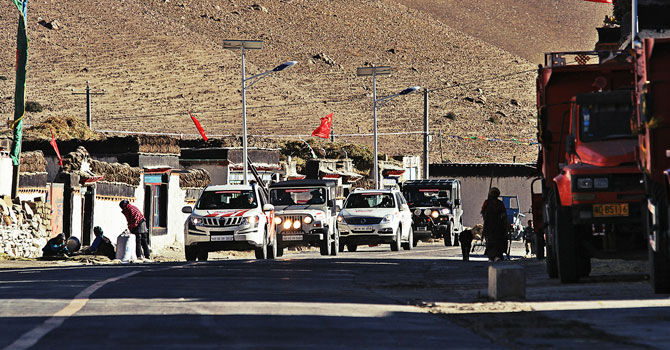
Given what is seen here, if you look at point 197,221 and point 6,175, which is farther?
point 6,175

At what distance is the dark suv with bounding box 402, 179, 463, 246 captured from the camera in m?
49.5

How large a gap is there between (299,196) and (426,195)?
11696mm

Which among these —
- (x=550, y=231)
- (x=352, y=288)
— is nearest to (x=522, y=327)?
(x=352, y=288)

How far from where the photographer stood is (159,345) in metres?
11.8

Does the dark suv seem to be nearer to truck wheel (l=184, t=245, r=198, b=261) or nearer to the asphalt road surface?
truck wheel (l=184, t=245, r=198, b=261)

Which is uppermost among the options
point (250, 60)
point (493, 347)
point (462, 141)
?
point (250, 60)

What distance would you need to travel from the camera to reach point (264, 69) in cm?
13800

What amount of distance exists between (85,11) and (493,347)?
135 metres

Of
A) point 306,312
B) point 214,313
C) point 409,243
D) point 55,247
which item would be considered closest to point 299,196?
point 409,243

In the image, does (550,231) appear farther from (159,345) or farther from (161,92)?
(161,92)

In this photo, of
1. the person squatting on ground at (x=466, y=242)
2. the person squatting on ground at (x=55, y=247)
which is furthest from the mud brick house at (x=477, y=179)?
the person squatting on ground at (x=466, y=242)

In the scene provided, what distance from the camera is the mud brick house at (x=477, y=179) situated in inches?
3629

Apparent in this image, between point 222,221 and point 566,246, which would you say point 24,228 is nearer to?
point 222,221

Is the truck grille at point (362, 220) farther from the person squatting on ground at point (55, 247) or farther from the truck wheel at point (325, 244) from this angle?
the person squatting on ground at point (55, 247)
